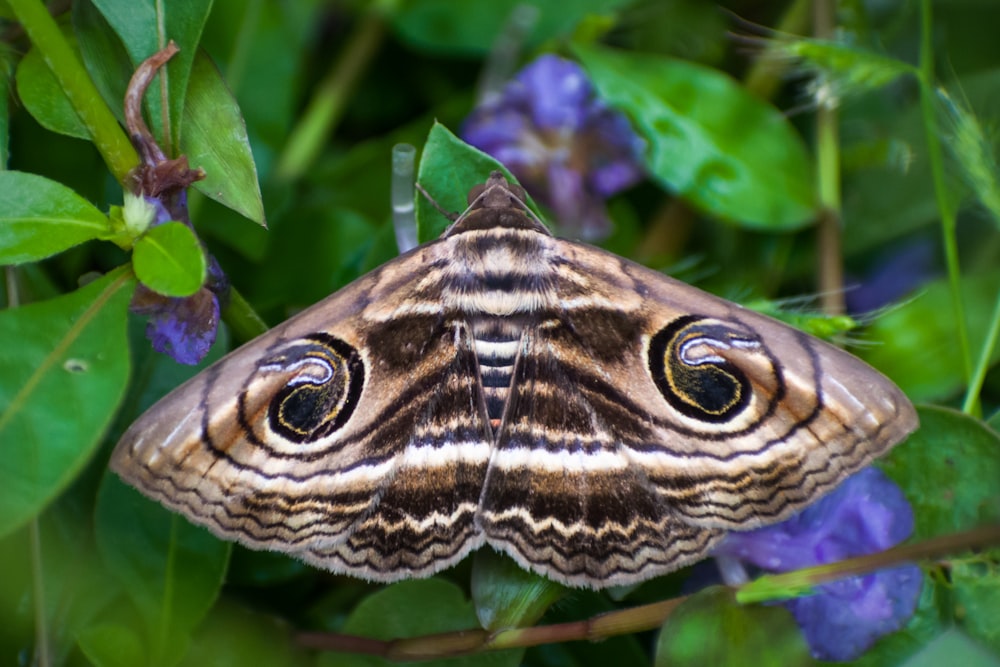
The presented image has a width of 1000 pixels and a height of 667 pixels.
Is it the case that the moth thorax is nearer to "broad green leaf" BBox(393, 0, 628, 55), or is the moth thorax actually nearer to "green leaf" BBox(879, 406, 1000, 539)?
"green leaf" BBox(879, 406, 1000, 539)

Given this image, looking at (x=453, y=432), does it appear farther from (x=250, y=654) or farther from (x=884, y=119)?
(x=884, y=119)

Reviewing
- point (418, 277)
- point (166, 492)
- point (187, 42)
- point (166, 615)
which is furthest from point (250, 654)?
point (187, 42)

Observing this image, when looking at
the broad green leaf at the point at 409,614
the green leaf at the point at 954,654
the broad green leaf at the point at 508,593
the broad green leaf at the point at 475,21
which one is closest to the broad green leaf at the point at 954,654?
the green leaf at the point at 954,654

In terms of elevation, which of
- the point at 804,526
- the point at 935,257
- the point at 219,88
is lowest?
the point at 935,257

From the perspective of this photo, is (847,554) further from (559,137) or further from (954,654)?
(559,137)

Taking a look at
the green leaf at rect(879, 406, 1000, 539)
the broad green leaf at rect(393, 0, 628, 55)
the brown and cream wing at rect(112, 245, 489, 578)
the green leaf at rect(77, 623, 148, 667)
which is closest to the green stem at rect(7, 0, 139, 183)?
the brown and cream wing at rect(112, 245, 489, 578)
